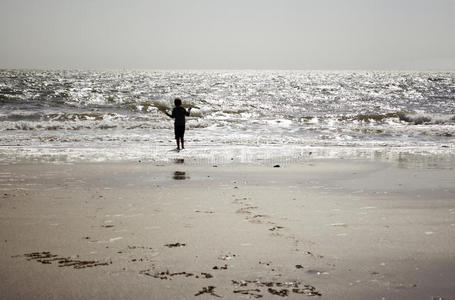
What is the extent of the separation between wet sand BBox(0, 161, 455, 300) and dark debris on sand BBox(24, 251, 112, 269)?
0.04 feet

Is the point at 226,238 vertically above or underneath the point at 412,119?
underneath

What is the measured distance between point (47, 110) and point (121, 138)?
2083 cm

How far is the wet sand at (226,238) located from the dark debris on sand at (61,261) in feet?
0.04

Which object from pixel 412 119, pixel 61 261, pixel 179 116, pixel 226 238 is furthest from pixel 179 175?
pixel 412 119

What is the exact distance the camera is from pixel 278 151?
15.9m

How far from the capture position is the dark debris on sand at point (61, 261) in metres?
4.41

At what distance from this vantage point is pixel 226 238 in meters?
5.34

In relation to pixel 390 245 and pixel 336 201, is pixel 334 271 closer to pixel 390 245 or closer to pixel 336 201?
pixel 390 245

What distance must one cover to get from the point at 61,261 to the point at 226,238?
1768mm

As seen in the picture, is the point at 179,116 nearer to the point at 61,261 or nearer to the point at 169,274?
the point at 61,261

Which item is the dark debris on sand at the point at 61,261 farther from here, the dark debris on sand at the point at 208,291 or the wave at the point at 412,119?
the wave at the point at 412,119

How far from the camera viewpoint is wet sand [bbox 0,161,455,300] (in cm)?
395

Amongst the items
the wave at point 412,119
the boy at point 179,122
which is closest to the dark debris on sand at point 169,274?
the boy at point 179,122

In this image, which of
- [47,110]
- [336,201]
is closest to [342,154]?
[336,201]
